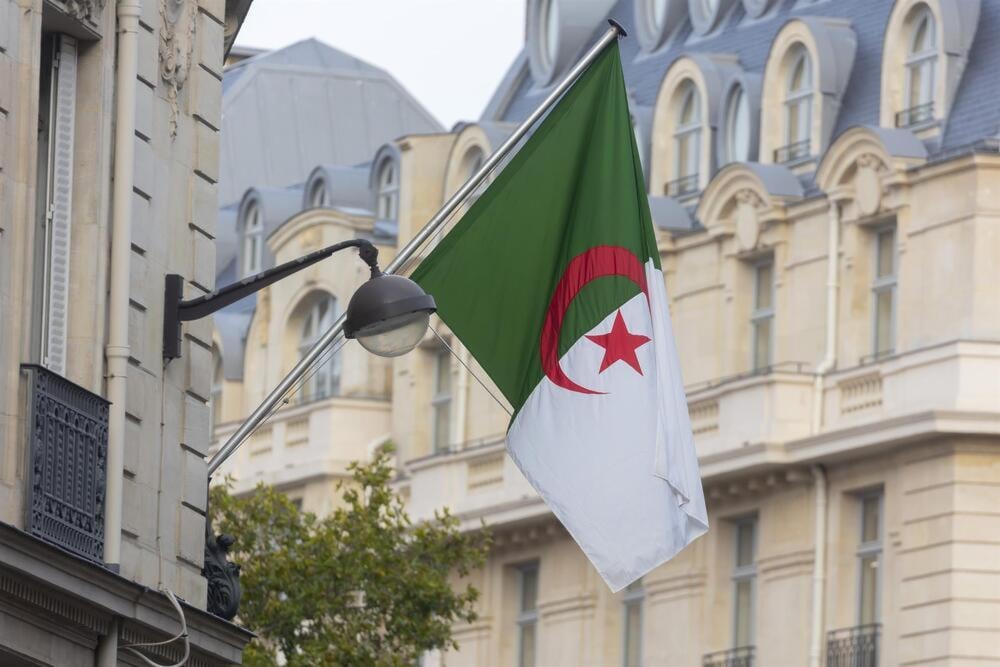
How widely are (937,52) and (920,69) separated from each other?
0.69 metres

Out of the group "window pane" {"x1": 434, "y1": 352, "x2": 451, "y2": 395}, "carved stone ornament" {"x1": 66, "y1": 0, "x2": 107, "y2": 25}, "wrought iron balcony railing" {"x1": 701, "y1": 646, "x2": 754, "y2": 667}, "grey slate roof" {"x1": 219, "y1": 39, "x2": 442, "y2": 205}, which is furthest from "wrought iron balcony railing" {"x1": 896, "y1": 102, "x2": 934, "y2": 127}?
"carved stone ornament" {"x1": 66, "y1": 0, "x2": 107, "y2": 25}

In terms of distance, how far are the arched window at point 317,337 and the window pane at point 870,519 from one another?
44.7ft

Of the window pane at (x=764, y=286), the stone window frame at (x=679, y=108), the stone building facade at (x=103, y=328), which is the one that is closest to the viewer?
the stone building facade at (x=103, y=328)

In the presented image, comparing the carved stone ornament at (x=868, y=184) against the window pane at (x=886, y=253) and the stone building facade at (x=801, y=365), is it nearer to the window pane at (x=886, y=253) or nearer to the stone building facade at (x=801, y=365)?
the stone building facade at (x=801, y=365)

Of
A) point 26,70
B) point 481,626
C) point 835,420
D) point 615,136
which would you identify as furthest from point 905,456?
point 26,70

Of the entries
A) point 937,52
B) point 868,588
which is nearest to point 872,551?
point 868,588

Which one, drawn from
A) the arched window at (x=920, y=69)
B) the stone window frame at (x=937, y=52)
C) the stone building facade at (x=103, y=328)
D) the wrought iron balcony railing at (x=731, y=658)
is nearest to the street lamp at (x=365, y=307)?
the stone building facade at (x=103, y=328)

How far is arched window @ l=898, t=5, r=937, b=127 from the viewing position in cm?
4738

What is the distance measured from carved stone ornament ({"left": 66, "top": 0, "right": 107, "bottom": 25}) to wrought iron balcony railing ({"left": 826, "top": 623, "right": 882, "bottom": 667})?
27189 mm

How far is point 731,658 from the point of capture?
4938cm

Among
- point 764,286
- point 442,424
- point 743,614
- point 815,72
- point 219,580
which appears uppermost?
point 815,72

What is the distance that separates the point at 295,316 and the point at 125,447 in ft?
129

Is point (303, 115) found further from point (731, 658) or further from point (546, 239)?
point (546, 239)

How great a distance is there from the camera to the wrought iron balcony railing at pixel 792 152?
164 feet
